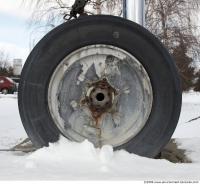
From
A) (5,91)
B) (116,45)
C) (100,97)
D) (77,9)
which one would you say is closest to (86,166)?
(100,97)

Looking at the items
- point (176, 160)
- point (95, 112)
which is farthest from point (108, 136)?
point (176, 160)

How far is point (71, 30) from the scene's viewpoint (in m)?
3.24

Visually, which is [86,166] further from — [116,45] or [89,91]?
[116,45]

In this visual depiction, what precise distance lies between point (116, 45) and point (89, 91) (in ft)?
1.12

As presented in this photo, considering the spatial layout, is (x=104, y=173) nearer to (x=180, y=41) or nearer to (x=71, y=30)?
(x=71, y=30)

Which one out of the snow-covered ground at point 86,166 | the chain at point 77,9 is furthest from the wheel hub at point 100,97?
the chain at point 77,9

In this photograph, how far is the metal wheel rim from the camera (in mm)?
3246

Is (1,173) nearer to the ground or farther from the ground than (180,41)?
nearer to the ground

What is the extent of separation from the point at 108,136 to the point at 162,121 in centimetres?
36

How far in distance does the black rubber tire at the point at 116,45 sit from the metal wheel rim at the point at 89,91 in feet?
0.14

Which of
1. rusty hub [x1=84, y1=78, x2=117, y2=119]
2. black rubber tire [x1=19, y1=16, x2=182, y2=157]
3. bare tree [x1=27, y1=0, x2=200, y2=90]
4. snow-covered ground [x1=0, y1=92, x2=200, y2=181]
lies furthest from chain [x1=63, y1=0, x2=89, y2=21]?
bare tree [x1=27, y1=0, x2=200, y2=90]

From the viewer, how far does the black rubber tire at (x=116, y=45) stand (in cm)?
320

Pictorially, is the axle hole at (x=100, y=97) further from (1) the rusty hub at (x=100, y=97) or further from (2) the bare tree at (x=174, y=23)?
(2) the bare tree at (x=174, y=23)

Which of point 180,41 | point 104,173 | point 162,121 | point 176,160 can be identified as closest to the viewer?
point 104,173
